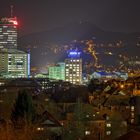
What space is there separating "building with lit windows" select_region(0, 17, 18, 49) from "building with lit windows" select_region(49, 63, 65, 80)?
1863 cm

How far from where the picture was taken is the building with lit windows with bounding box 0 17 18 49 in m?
82.4

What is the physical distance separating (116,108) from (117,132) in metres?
7.39

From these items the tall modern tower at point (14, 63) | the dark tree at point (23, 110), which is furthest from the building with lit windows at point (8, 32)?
the dark tree at point (23, 110)

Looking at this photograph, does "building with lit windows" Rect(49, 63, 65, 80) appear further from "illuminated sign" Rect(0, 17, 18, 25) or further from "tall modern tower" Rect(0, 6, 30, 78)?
"illuminated sign" Rect(0, 17, 18, 25)

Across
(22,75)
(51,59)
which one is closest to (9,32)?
(51,59)

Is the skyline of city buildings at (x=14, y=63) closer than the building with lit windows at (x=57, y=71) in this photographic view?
No

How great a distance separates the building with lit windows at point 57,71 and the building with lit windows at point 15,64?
4878 mm

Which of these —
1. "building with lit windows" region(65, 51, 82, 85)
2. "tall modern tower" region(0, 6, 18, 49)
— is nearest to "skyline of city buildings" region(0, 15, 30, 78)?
"tall modern tower" region(0, 6, 18, 49)

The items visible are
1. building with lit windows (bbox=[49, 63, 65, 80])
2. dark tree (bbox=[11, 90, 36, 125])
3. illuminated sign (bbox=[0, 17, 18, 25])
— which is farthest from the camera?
illuminated sign (bbox=[0, 17, 18, 25])

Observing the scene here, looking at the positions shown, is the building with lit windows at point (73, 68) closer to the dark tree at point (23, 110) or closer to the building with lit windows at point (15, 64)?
the building with lit windows at point (15, 64)

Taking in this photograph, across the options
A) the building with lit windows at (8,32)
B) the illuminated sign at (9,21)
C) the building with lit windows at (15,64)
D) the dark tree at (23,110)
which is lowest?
the dark tree at (23,110)

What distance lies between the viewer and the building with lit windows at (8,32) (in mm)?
82387

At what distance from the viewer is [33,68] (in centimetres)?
7769

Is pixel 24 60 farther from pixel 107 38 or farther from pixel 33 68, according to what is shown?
pixel 107 38
